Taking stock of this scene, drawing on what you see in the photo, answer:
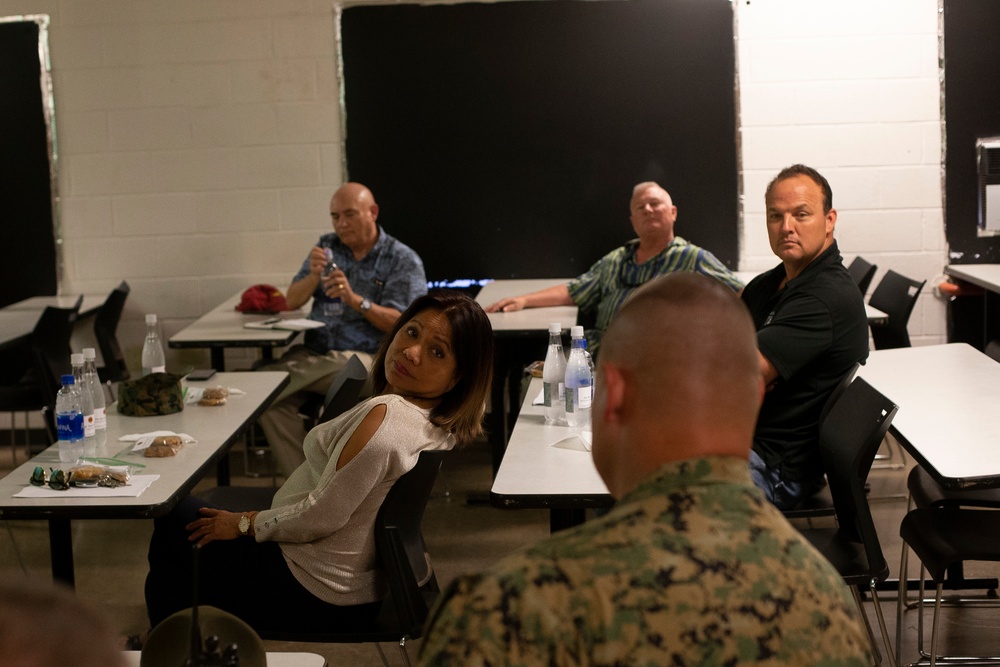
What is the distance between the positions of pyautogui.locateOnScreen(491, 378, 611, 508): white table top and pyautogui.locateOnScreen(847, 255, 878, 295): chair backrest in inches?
101

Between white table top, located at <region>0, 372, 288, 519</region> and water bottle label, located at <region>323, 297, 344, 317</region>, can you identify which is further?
water bottle label, located at <region>323, 297, 344, 317</region>

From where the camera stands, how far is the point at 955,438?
292cm

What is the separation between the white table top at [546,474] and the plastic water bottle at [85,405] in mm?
1174

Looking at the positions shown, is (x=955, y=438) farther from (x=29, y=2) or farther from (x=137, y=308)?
(x=29, y=2)

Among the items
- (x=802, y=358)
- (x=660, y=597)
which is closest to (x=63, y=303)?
(x=802, y=358)

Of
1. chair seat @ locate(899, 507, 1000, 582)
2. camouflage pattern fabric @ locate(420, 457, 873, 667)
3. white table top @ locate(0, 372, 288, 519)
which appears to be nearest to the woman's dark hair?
white table top @ locate(0, 372, 288, 519)

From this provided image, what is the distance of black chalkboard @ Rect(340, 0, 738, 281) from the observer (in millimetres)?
6008

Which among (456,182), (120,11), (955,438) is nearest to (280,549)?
(955,438)

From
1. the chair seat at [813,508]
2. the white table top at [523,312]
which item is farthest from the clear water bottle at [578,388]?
the white table top at [523,312]

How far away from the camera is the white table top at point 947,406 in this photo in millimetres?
2703

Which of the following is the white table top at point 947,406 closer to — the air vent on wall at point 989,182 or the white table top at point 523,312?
the white table top at point 523,312

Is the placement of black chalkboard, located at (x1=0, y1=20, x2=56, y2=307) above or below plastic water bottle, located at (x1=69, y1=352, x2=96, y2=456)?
above

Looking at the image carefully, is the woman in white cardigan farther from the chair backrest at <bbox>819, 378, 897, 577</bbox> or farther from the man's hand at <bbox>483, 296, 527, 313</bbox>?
the man's hand at <bbox>483, 296, 527, 313</bbox>

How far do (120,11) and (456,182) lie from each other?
2.01 meters
